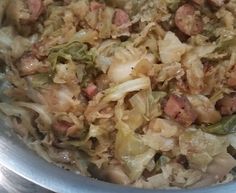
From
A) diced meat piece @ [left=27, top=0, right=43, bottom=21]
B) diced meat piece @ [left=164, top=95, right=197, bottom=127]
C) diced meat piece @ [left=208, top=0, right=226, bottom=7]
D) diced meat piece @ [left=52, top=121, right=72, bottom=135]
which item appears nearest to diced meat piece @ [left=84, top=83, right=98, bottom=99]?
diced meat piece @ [left=52, top=121, right=72, bottom=135]

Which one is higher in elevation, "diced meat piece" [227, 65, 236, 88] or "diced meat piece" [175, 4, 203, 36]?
"diced meat piece" [175, 4, 203, 36]

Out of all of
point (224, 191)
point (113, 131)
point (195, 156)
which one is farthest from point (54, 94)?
point (224, 191)

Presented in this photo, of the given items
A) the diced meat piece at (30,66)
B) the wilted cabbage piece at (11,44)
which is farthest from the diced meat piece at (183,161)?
the wilted cabbage piece at (11,44)

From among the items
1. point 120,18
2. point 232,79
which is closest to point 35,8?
point 120,18

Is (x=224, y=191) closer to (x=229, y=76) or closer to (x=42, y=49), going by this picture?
(x=229, y=76)

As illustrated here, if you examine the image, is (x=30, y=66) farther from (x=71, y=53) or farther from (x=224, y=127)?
(x=224, y=127)

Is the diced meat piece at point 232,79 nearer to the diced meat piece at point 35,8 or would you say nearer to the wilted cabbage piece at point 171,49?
the wilted cabbage piece at point 171,49

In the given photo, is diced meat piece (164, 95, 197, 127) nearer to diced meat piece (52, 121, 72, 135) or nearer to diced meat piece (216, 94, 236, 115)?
diced meat piece (216, 94, 236, 115)
